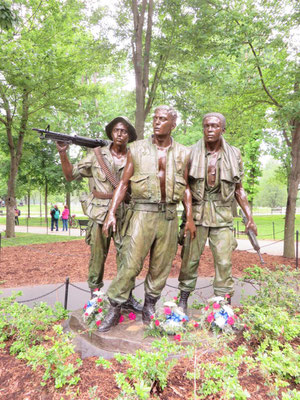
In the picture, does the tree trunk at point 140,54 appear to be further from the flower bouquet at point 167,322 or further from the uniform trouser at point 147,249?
the flower bouquet at point 167,322

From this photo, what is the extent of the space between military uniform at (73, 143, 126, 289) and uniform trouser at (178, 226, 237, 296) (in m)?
0.84

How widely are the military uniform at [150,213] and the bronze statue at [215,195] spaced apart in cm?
28

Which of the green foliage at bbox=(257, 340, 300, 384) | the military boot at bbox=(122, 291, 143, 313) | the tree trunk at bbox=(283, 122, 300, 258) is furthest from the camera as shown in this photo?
the tree trunk at bbox=(283, 122, 300, 258)

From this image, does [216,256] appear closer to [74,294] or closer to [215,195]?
[215,195]

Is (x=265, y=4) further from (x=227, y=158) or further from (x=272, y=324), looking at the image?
(x=272, y=324)

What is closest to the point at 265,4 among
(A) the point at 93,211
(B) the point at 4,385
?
(A) the point at 93,211

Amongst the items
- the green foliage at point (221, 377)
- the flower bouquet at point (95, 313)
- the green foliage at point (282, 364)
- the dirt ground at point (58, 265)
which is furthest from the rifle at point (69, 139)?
the dirt ground at point (58, 265)

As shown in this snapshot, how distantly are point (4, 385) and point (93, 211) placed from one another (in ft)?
6.14

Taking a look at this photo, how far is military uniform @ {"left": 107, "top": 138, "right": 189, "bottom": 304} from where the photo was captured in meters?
3.09

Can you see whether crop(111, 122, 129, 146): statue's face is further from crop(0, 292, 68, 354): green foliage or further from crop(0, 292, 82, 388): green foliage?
crop(0, 292, 68, 354): green foliage

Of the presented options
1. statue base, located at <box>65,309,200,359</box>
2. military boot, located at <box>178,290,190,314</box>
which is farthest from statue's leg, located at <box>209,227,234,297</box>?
statue base, located at <box>65,309,200,359</box>

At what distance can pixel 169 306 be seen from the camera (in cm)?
318

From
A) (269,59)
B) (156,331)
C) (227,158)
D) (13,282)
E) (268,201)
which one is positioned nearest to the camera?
(156,331)

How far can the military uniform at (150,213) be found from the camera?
122 inches
